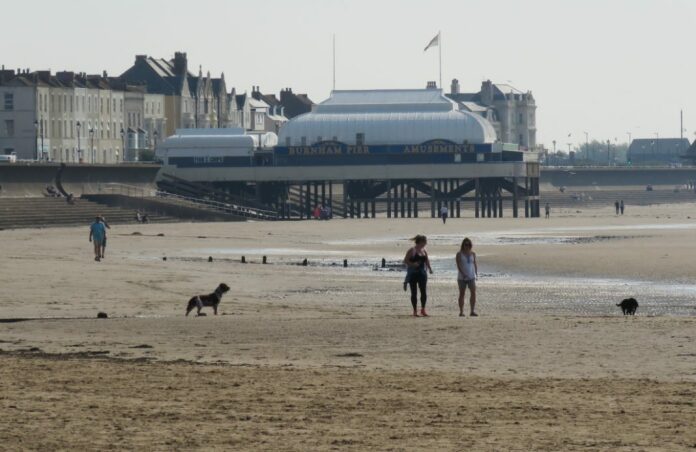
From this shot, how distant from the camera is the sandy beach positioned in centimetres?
1585

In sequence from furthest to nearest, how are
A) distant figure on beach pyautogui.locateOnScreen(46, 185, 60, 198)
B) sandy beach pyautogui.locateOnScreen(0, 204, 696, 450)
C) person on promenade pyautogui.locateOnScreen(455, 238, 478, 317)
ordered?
1. distant figure on beach pyautogui.locateOnScreen(46, 185, 60, 198)
2. person on promenade pyautogui.locateOnScreen(455, 238, 478, 317)
3. sandy beach pyautogui.locateOnScreen(0, 204, 696, 450)

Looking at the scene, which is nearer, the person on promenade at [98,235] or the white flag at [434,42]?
the person on promenade at [98,235]

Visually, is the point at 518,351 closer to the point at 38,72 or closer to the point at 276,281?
the point at 276,281

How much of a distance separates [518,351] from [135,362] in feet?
15.4

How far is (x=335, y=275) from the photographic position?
44.8m

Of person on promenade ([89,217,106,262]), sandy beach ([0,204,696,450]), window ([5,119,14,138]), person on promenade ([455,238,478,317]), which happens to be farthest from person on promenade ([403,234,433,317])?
window ([5,119,14,138])

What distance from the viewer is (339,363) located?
21.5 meters

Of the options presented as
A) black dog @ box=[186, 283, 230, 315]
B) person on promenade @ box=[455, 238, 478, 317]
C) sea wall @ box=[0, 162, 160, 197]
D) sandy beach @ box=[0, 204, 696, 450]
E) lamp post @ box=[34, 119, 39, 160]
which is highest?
lamp post @ box=[34, 119, 39, 160]

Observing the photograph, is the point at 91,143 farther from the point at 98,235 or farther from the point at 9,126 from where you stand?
the point at 98,235

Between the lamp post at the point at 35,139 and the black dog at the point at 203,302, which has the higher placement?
the lamp post at the point at 35,139

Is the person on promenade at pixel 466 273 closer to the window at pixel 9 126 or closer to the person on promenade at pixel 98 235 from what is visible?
the person on promenade at pixel 98 235

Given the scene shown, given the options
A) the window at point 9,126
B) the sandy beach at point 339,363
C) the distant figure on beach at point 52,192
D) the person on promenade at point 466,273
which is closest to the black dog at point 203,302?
the sandy beach at point 339,363

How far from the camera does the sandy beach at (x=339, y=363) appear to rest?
1585cm

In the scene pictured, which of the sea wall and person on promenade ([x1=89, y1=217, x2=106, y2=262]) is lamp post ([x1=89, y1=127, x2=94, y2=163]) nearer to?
the sea wall
